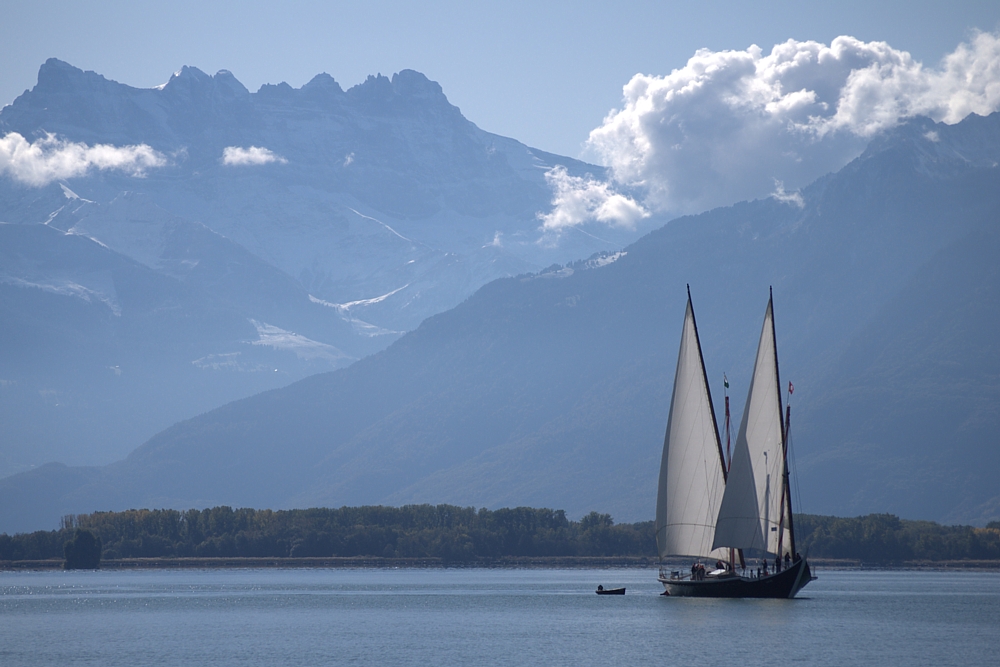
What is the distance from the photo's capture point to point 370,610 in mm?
135875

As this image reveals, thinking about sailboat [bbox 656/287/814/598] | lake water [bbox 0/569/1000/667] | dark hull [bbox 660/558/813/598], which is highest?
sailboat [bbox 656/287/814/598]

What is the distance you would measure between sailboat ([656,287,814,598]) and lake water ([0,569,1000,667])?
9.21 ft

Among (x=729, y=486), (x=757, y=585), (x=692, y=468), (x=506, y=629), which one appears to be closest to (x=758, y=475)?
(x=729, y=486)

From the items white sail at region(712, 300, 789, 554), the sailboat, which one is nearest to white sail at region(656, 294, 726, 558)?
the sailboat

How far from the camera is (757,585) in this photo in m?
113

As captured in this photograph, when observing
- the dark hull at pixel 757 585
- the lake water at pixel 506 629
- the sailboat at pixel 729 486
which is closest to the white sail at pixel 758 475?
the sailboat at pixel 729 486

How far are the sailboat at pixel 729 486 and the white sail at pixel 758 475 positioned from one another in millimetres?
72

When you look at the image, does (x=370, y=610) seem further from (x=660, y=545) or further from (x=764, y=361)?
(x=764, y=361)

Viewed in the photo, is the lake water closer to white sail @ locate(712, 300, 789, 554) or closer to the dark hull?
the dark hull

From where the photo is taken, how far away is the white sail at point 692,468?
112312 millimetres

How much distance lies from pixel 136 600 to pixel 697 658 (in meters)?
84.3

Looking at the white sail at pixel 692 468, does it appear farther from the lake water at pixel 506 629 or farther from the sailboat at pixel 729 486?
the lake water at pixel 506 629

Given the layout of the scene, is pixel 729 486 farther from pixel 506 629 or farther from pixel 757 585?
pixel 506 629

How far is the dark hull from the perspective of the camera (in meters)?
112
